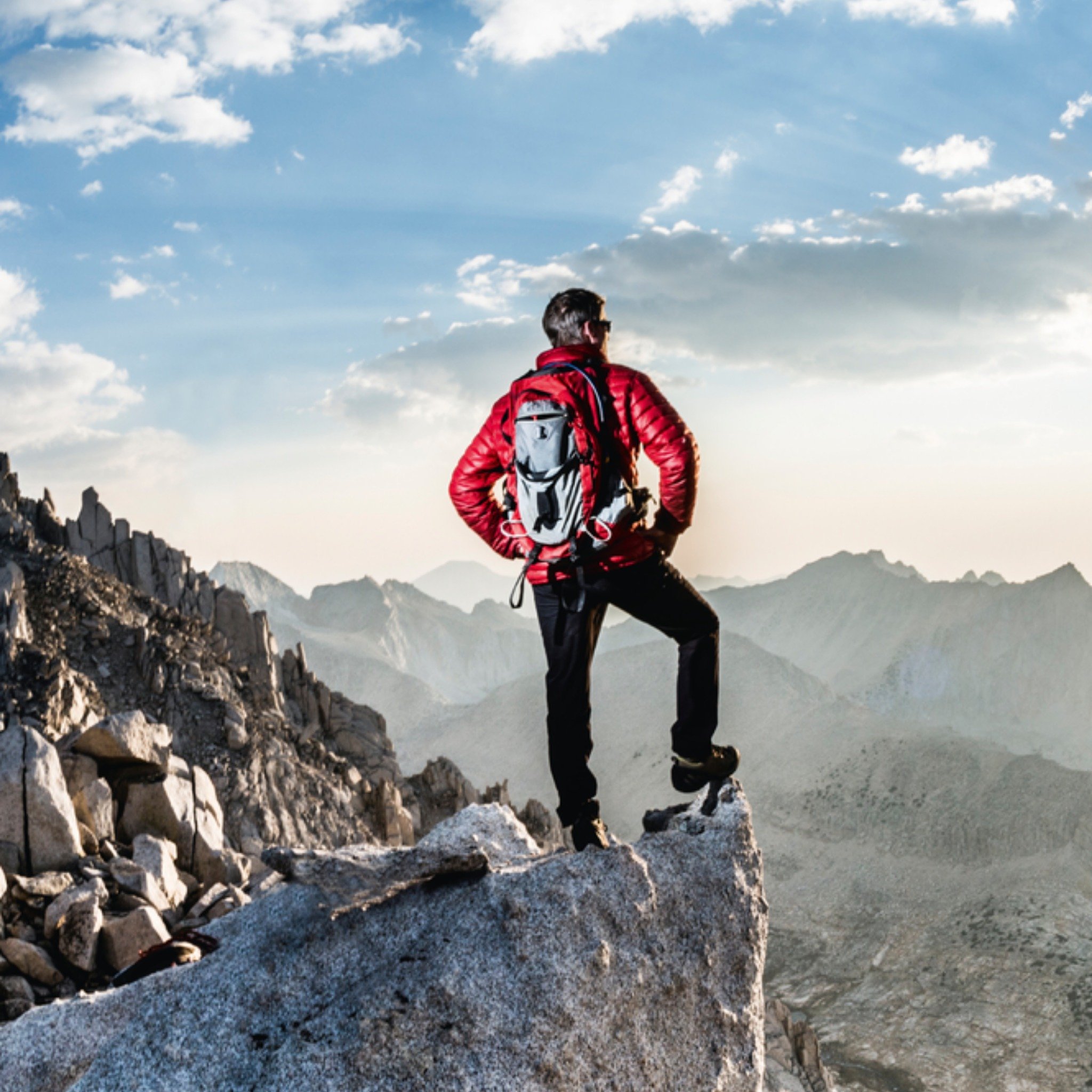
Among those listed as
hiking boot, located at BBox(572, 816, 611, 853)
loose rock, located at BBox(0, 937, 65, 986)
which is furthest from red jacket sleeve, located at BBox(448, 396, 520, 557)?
loose rock, located at BBox(0, 937, 65, 986)

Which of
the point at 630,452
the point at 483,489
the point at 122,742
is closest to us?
the point at 630,452

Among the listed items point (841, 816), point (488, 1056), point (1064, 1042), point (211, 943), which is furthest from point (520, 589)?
point (841, 816)

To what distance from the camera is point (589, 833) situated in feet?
24.9

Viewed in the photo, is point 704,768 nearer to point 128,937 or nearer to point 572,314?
point 572,314

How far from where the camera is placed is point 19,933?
32.6ft

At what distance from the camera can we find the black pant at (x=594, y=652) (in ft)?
24.8

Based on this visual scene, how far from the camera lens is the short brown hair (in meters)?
7.49

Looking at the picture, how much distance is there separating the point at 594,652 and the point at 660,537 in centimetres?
113

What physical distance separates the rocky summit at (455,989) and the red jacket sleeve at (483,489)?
267 centimetres

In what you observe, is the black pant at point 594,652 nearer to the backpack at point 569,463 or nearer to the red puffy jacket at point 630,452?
the red puffy jacket at point 630,452

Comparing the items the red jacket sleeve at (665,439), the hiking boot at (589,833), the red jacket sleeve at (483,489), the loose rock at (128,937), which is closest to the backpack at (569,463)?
the red jacket sleeve at (665,439)

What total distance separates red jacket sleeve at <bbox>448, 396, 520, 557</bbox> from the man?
1 cm

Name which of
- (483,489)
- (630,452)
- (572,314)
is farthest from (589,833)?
(572,314)

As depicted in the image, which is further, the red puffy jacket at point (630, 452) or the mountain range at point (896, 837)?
the mountain range at point (896, 837)
